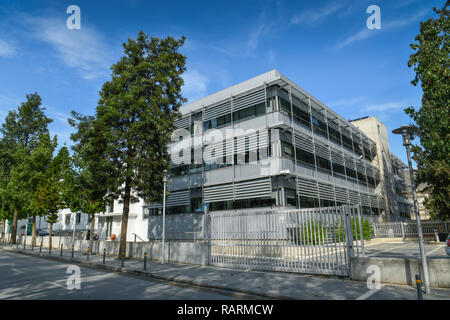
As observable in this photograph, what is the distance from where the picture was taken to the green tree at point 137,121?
1845cm

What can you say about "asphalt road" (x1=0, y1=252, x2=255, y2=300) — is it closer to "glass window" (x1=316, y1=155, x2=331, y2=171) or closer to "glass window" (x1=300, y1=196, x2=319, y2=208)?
"glass window" (x1=300, y1=196, x2=319, y2=208)

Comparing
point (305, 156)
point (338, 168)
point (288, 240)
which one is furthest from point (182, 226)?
point (338, 168)

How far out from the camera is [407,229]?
2783cm

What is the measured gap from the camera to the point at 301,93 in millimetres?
24359

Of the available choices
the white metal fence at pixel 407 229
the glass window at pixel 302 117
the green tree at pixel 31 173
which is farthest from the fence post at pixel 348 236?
the green tree at pixel 31 173

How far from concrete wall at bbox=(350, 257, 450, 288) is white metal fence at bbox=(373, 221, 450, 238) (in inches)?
823

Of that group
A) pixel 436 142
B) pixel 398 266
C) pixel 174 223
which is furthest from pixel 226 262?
pixel 174 223

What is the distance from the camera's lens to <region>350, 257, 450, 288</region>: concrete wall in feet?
27.5

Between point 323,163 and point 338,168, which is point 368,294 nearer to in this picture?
point 323,163

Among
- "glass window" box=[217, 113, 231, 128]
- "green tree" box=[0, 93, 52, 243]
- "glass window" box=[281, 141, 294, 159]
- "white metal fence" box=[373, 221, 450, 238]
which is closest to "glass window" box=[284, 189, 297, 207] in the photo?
"glass window" box=[281, 141, 294, 159]

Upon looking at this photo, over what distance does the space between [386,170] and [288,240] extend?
3606 cm

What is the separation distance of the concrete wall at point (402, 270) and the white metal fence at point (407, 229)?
20912 mm
